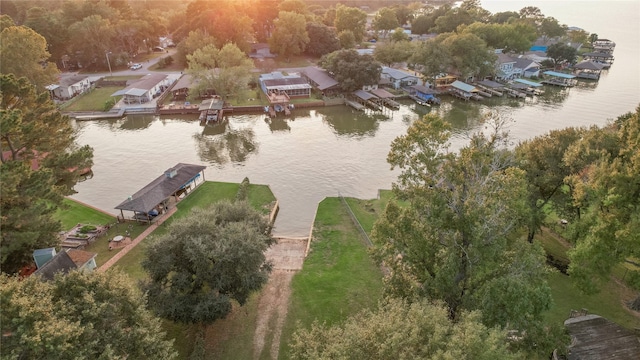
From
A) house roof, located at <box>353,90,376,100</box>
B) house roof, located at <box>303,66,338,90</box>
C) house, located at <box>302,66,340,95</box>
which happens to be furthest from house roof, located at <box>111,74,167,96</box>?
house roof, located at <box>353,90,376,100</box>

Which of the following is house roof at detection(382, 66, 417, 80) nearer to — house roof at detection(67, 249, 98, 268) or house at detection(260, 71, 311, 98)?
house at detection(260, 71, 311, 98)

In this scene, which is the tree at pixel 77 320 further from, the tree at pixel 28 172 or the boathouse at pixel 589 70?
the boathouse at pixel 589 70

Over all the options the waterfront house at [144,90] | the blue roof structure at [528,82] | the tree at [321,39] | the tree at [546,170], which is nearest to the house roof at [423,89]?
the blue roof structure at [528,82]

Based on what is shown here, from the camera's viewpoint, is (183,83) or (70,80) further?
(183,83)

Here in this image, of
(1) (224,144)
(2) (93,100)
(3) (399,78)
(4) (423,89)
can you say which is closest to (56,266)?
(1) (224,144)

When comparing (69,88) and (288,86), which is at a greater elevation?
(288,86)

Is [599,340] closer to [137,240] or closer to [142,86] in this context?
[137,240]

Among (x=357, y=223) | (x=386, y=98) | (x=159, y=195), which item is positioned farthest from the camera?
(x=386, y=98)
